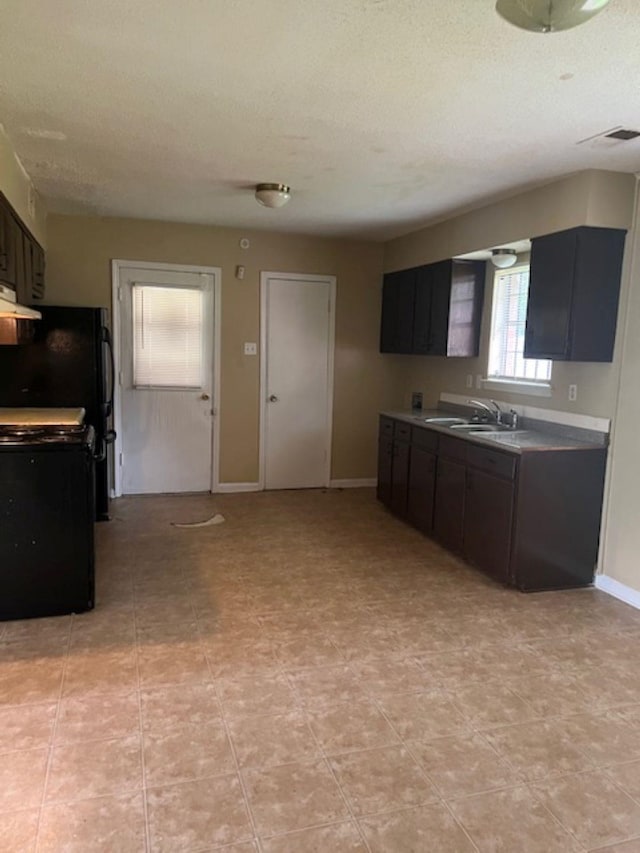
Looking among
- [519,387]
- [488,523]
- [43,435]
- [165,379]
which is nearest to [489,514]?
[488,523]

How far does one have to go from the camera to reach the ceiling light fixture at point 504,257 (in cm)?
435

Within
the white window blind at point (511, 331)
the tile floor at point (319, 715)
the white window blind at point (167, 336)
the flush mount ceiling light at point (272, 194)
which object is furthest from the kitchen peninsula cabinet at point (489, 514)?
the white window blind at point (167, 336)

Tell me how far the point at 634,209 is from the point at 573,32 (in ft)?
5.99

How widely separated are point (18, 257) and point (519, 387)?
3.35 meters

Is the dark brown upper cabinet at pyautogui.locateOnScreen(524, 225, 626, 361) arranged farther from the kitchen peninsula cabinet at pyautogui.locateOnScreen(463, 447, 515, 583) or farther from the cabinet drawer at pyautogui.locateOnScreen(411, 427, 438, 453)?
the cabinet drawer at pyautogui.locateOnScreen(411, 427, 438, 453)

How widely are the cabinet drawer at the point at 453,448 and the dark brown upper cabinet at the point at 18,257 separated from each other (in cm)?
285

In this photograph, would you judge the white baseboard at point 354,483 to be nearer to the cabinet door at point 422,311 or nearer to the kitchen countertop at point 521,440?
the cabinet door at point 422,311

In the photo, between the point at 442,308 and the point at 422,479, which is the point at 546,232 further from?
the point at 422,479

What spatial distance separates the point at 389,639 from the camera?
303 centimetres

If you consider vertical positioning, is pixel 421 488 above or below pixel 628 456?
below

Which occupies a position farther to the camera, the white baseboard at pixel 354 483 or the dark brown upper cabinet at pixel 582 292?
the white baseboard at pixel 354 483

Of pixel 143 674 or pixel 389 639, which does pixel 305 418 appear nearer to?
pixel 389 639

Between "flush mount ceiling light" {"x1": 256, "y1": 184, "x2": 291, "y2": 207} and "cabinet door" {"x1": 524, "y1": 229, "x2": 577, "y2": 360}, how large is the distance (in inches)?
63.6

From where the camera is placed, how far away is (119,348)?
5.34 metres
